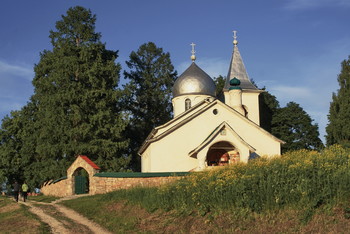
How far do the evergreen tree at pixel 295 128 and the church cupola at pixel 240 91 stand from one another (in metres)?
9.11

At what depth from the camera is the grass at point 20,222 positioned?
482 inches

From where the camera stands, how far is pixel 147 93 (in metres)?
42.0

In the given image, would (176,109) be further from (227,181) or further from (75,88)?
(227,181)

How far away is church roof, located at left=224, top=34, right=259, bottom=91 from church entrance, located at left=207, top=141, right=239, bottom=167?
6.11 metres

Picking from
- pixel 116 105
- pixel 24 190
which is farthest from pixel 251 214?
pixel 116 105

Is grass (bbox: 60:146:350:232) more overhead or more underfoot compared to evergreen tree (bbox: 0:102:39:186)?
more underfoot

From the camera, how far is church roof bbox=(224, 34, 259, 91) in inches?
1308

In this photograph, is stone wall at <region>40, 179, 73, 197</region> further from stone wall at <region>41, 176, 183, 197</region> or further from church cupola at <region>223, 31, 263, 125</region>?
church cupola at <region>223, 31, 263, 125</region>

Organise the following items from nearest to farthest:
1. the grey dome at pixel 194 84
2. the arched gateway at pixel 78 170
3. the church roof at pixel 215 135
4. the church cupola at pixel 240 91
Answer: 1. the arched gateway at pixel 78 170
2. the church roof at pixel 215 135
3. the church cupola at pixel 240 91
4. the grey dome at pixel 194 84

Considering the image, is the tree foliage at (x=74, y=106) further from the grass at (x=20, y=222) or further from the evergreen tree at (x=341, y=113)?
the evergreen tree at (x=341, y=113)

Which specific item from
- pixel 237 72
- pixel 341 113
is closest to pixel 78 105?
pixel 237 72

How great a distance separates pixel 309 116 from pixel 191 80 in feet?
47.5

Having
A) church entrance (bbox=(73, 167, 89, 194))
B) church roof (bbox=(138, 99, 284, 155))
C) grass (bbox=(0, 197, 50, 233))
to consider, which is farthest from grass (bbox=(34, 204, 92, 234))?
church roof (bbox=(138, 99, 284, 155))

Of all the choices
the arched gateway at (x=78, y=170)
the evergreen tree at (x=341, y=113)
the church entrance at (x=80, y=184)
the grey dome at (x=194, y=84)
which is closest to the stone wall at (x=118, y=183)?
the arched gateway at (x=78, y=170)
